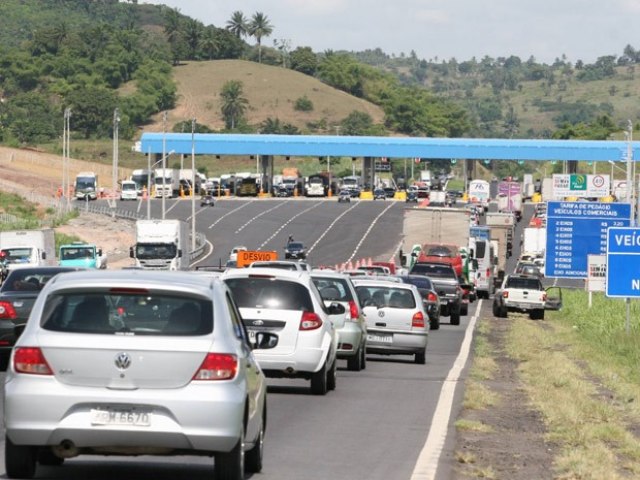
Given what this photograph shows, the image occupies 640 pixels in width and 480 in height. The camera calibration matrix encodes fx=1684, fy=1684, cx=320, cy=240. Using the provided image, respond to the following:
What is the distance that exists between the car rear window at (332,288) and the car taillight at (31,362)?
618 inches

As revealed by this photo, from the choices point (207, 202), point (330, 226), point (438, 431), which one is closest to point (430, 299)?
point (438, 431)

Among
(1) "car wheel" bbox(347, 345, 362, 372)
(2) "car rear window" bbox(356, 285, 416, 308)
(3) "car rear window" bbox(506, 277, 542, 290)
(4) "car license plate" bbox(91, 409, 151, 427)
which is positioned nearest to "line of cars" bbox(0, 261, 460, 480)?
(4) "car license plate" bbox(91, 409, 151, 427)

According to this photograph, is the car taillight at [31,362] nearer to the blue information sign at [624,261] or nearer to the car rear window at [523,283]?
the blue information sign at [624,261]

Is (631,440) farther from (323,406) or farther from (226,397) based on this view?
(226,397)

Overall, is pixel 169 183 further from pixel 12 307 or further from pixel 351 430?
pixel 351 430

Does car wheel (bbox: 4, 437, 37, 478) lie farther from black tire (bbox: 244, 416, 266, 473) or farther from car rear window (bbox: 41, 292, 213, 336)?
black tire (bbox: 244, 416, 266, 473)

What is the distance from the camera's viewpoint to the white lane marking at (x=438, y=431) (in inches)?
554

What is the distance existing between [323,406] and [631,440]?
4.46 metres

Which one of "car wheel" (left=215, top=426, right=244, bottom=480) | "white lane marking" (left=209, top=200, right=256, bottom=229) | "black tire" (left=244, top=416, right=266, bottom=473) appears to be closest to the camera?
"car wheel" (left=215, top=426, right=244, bottom=480)

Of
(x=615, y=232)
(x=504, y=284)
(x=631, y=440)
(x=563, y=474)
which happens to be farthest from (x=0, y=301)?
(x=504, y=284)

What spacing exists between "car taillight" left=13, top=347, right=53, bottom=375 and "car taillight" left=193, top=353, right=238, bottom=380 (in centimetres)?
103

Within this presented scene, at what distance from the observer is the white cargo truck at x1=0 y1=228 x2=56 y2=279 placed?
64062 mm

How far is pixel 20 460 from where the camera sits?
39.3 ft

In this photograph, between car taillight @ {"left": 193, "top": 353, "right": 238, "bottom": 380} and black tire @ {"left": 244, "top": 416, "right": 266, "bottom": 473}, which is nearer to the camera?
car taillight @ {"left": 193, "top": 353, "right": 238, "bottom": 380}
